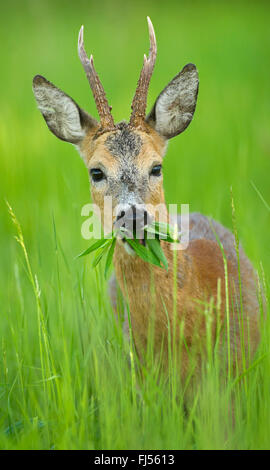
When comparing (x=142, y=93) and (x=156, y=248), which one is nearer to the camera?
(x=156, y=248)

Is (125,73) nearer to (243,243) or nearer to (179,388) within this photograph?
(243,243)

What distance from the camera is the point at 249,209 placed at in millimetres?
6172

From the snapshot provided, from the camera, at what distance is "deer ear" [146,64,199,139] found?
13.7ft

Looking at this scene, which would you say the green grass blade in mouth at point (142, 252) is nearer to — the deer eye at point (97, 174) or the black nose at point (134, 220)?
the black nose at point (134, 220)

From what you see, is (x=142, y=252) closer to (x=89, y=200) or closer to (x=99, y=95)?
(x=99, y=95)

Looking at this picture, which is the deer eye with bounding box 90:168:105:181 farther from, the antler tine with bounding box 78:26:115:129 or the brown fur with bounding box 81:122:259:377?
the antler tine with bounding box 78:26:115:129

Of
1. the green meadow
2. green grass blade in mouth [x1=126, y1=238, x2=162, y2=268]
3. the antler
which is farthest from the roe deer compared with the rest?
the green meadow

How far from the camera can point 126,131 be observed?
13.0 ft

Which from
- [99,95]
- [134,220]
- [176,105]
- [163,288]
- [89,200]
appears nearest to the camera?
[134,220]

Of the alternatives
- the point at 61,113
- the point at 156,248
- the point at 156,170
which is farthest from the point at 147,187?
the point at 61,113

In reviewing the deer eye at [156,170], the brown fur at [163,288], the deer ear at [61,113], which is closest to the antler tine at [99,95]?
the brown fur at [163,288]

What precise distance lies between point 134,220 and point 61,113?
1.25 m

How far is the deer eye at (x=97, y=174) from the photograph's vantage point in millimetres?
3934

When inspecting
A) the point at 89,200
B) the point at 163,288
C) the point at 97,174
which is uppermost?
the point at 89,200
